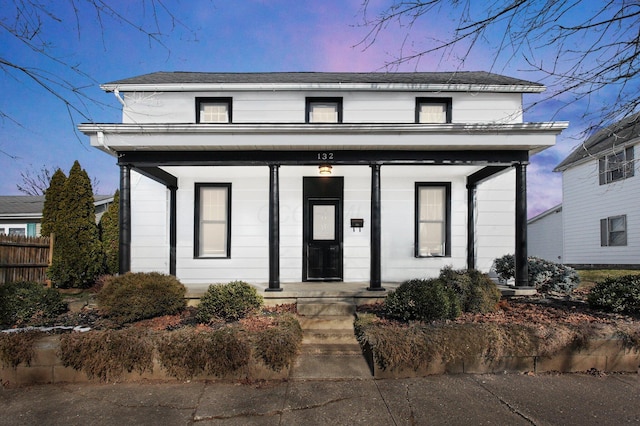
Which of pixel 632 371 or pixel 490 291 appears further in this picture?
pixel 490 291

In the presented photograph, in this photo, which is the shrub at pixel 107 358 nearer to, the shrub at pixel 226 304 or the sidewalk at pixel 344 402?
the sidewalk at pixel 344 402

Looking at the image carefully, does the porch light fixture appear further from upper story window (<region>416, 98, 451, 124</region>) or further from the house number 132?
upper story window (<region>416, 98, 451, 124</region>)

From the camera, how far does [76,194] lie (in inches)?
407

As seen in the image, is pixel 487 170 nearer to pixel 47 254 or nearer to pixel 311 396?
pixel 311 396

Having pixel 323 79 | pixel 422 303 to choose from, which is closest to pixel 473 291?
pixel 422 303

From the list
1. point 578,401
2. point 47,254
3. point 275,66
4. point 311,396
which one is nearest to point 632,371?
point 578,401

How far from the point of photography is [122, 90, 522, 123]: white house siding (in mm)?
9133

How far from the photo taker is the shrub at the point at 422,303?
518 cm

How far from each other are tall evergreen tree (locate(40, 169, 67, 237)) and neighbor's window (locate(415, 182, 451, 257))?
9570mm

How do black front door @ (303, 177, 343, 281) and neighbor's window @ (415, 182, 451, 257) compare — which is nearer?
→ black front door @ (303, 177, 343, 281)

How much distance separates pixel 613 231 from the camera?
14625 mm

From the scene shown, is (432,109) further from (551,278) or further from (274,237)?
(274,237)

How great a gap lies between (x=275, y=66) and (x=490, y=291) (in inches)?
187

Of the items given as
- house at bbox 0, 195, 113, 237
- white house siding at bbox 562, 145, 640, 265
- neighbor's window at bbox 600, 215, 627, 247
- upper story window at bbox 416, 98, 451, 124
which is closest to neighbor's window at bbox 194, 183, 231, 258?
upper story window at bbox 416, 98, 451, 124
